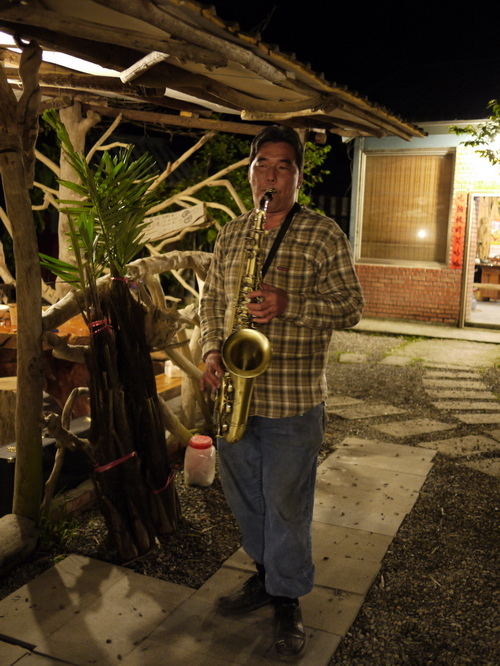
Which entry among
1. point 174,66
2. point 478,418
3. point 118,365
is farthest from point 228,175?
point 118,365

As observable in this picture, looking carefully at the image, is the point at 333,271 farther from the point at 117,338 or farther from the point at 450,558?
the point at 450,558

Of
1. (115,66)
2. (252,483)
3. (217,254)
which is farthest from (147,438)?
(115,66)

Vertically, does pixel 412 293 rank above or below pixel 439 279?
below

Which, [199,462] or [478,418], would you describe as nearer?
[199,462]

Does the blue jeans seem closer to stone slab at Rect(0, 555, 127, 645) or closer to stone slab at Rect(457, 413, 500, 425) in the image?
stone slab at Rect(0, 555, 127, 645)

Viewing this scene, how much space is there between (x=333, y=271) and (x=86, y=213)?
161 cm

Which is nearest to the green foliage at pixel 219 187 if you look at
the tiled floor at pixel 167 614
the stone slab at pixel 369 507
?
the stone slab at pixel 369 507

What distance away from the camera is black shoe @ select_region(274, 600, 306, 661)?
2797 mm

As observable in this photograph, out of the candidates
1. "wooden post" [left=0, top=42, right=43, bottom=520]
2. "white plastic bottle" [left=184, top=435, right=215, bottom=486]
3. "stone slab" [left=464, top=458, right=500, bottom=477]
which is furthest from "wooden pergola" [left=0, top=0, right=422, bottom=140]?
"stone slab" [left=464, top=458, right=500, bottom=477]

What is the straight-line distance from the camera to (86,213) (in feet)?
12.2

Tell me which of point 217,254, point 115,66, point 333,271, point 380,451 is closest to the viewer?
point 333,271

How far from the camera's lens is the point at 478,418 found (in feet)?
22.2

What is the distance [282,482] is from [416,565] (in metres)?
1.36

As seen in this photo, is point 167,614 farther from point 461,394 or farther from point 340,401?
point 461,394
